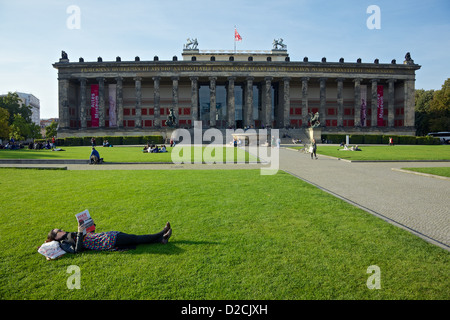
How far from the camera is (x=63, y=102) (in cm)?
6203

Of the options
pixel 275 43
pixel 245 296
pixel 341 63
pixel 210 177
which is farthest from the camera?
pixel 275 43

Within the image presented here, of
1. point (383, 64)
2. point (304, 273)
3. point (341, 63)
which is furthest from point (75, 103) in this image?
point (304, 273)

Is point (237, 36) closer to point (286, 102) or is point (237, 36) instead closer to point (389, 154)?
point (286, 102)

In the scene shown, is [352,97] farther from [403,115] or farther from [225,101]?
[225,101]

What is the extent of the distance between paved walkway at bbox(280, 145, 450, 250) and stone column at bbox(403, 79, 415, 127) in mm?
59599

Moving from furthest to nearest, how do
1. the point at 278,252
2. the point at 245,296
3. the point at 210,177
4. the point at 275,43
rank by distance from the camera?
the point at 275,43, the point at 210,177, the point at 278,252, the point at 245,296

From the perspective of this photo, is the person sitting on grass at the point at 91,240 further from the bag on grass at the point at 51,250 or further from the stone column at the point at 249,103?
the stone column at the point at 249,103

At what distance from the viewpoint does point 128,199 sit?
9.73 meters

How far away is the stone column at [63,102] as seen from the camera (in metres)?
61.8

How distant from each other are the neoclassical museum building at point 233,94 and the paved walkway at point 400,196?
153 feet

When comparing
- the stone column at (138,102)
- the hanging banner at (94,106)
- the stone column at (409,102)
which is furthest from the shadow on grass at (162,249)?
the stone column at (409,102)

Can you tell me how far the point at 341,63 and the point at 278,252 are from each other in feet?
218

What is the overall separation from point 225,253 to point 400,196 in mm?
8178

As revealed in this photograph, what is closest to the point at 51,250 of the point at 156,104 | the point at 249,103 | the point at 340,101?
the point at 249,103
